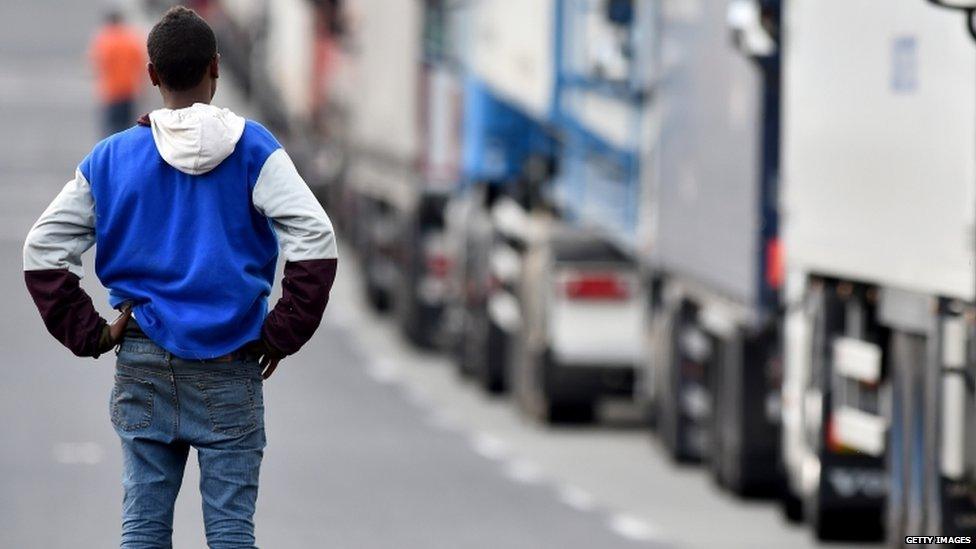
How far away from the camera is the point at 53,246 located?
6949 millimetres

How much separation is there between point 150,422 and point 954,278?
168 inches

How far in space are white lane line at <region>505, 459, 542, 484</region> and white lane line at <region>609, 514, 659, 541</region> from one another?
1600 mm

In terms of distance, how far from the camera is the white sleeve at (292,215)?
6.81m

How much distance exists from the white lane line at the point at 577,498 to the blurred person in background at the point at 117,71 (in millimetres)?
20283

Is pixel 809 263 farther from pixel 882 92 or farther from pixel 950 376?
pixel 950 376

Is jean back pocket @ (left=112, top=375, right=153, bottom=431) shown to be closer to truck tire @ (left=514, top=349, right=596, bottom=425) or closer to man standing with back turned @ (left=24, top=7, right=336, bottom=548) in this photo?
man standing with back turned @ (left=24, top=7, right=336, bottom=548)

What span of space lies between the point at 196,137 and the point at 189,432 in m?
0.67

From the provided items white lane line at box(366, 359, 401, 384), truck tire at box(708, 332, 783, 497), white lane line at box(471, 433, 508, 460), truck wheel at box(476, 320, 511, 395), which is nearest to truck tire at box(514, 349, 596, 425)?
white lane line at box(471, 433, 508, 460)

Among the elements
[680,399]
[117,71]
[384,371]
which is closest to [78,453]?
[680,399]

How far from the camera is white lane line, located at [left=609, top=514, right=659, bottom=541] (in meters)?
13.7

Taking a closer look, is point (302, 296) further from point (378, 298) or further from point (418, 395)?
point (378, 298)

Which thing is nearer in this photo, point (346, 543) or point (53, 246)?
point (53, 246)

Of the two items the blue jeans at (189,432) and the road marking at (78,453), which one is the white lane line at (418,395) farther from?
the blue jeans at (189,432)

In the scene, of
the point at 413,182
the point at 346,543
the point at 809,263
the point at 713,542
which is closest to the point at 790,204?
the point at 809,263
